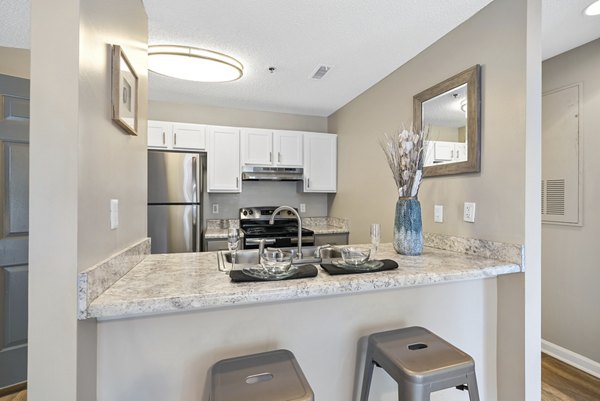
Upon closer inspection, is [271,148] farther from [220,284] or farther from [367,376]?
[367,376]

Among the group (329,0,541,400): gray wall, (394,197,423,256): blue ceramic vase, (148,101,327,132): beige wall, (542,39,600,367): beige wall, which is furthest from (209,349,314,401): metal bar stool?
(148,101,327,132): beige wall

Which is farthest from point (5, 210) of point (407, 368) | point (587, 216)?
point (587, 216)

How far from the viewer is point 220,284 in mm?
1116

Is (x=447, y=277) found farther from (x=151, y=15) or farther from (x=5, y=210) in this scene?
(x=5, y=210)

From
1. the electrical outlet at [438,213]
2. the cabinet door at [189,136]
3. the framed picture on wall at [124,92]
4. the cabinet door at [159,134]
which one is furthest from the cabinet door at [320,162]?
the framed picture on wall at [124,92]

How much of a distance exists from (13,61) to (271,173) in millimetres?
2432

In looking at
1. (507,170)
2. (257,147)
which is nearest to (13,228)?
(257,147)

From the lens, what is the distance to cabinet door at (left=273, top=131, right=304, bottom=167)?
370 centimetres

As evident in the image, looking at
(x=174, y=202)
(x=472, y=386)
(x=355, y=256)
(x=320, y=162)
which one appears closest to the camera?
(x=472, y=386)

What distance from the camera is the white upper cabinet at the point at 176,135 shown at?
3246 millimetres

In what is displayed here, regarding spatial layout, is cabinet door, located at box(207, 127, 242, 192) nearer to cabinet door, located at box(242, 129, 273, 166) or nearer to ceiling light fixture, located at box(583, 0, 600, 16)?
cabinet door, located at box(242, 129, 273, 166)

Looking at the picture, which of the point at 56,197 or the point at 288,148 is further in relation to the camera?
the point at 288,148

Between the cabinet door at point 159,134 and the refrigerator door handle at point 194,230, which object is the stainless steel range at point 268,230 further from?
the cabinet door at point 159,134

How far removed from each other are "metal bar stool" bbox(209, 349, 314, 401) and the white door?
2008 mm
